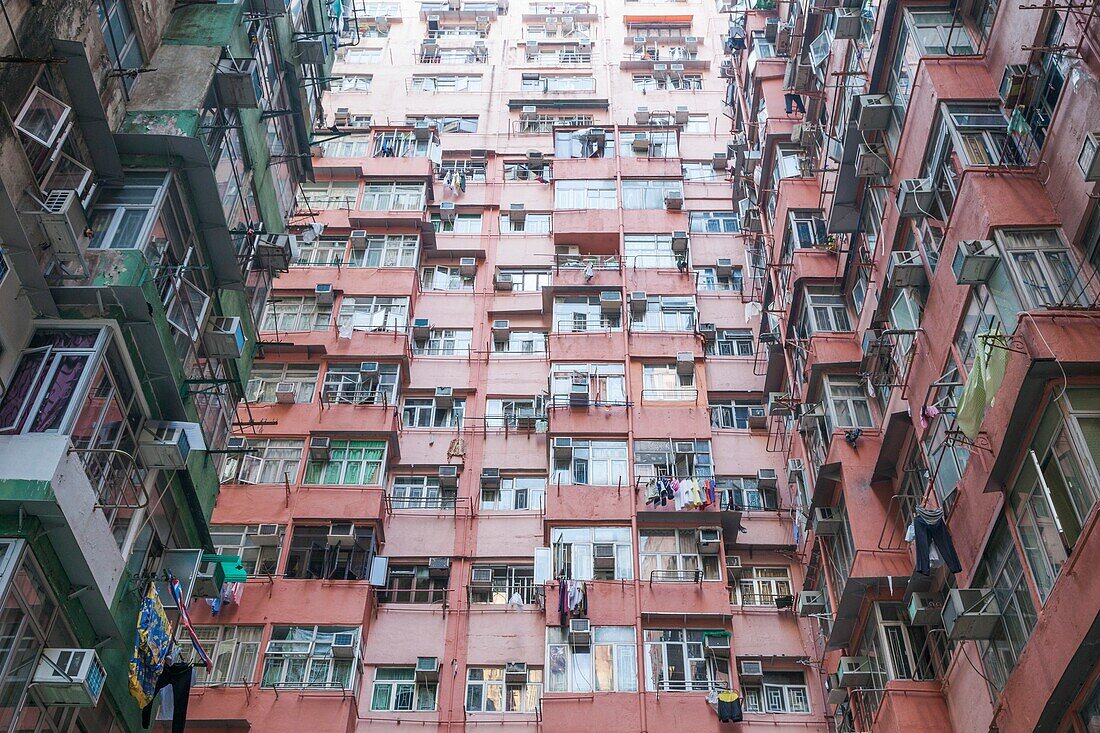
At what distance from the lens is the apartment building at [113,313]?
1634 centimetres

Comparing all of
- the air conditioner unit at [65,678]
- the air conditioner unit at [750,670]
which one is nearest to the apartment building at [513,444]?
the air conditioner unit at [750,670]

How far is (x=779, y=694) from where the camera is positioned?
2472cm

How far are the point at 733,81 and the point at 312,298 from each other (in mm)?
16252

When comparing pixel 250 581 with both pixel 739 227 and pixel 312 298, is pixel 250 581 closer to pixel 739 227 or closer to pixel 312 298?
pixel 312 298

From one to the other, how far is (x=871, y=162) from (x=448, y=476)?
12.1 meters

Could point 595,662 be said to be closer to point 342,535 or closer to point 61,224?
point 342,535

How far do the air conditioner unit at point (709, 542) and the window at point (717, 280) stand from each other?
9283 mm

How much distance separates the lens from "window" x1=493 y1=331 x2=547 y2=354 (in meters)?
31.2

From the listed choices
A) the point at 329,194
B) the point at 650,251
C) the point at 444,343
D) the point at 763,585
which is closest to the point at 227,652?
the point at 444,343

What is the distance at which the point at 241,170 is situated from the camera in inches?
897

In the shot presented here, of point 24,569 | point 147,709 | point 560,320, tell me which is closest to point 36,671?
point 24,569

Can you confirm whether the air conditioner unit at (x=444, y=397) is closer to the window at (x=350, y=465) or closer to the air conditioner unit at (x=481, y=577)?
the window at (x=350, y=465)

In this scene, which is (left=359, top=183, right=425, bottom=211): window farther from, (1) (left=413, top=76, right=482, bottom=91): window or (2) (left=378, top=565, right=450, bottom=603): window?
(2) (left=378, top=565, right=450, bottom=603): window

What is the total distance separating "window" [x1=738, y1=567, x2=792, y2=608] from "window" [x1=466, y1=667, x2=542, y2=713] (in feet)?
17.2
